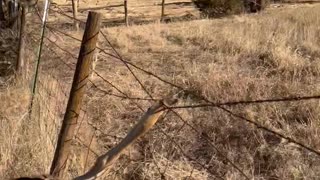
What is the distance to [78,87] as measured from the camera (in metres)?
3.28

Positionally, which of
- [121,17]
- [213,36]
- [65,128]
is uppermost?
[65,128]

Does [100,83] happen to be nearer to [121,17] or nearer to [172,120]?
[172,120]

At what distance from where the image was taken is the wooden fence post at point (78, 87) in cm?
315

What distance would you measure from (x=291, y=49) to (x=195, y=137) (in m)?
3.66

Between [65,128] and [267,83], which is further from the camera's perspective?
[267,83]

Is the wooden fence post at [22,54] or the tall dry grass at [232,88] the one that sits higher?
the wooden fence post at [22,54]

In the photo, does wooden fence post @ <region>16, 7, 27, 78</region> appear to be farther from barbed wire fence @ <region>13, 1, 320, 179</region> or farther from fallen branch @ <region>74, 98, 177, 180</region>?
fallen branch @ <region>74, 98, 177, 180</region>

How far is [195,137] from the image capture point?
5.21m

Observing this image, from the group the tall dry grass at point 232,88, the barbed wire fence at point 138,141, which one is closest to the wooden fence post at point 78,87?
the barbed wire fence at point 138,141

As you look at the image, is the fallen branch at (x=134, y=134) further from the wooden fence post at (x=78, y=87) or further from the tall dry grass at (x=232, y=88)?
the tall dry grass at (x=232, y=88)

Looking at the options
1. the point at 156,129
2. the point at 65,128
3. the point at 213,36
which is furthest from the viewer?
the point at 213,36

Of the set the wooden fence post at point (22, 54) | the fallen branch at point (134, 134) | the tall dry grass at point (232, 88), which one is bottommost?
the tall dry grass at point (232, 88)

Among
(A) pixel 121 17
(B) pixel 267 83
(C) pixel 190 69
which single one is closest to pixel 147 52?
(C) pixel 190 69

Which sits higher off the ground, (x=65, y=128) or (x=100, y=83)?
(x=65, y=128)
